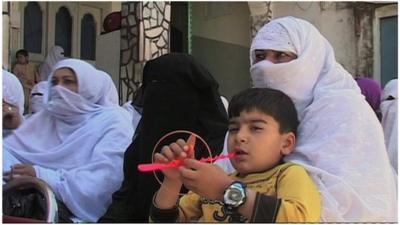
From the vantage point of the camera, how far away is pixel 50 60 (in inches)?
277

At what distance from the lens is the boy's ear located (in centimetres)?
173

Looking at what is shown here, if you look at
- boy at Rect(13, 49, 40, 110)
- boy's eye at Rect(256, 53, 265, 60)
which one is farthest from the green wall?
boy's eye at Rect(256, 53, 265, 60)

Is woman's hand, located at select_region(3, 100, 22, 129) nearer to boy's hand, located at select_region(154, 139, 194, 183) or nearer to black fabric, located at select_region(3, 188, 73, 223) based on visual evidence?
black fabric, located at select_region(3, 188, 73, 223)

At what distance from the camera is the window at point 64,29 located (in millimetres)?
7812

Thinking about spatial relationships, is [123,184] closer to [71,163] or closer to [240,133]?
[71,163]

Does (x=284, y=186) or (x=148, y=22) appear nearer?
(x=284, y=186)

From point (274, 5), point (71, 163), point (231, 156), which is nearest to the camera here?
point (231, 156)

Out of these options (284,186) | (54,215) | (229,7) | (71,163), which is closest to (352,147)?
(284,186)

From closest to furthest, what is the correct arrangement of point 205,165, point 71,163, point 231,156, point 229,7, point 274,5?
Result: point 205,165, point 231,156, point 71,163, point 274,5, point 229,7

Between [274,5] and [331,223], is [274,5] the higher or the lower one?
the higher one

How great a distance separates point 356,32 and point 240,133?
5.35 meters

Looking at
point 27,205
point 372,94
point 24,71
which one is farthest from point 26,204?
point 24,71

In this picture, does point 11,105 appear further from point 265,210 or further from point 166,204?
point 265,210

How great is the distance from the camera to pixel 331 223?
1.67 m
